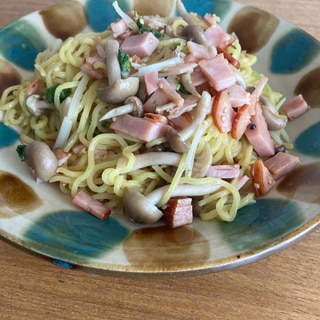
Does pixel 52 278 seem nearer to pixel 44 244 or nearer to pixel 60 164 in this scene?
pixel 44 244

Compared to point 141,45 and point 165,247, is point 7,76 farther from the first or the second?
point 165,247

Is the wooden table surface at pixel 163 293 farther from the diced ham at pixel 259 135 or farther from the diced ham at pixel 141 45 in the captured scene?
the diced ham at pixel 141 45

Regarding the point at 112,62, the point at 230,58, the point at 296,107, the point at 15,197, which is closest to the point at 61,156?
the point at 15,197

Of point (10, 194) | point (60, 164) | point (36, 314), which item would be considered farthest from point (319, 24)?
point (36, 314)

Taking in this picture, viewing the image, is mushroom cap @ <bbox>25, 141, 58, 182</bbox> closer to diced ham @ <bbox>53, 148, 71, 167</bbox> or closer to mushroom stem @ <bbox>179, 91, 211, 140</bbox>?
diced ham @ <bbox>53, 148, 71, 167</bbox>

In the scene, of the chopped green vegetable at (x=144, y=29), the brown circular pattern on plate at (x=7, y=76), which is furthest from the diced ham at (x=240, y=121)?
the brown circular pattern on plate at (x=7, y=76)
